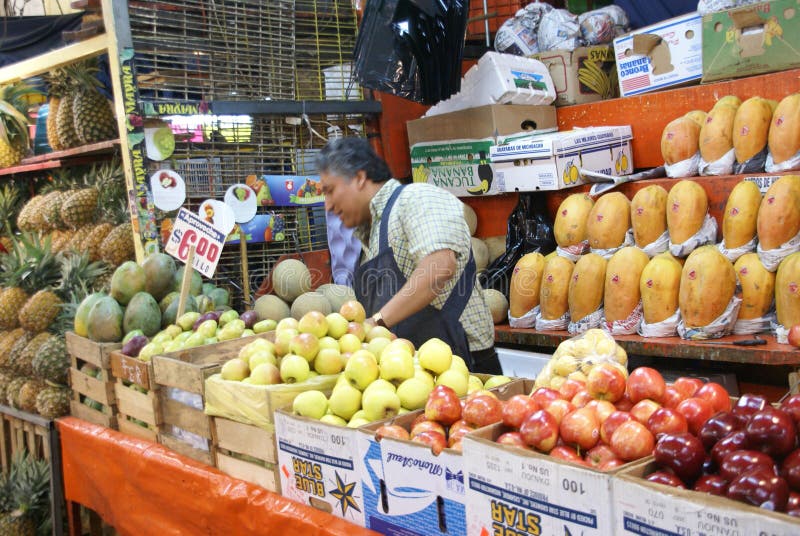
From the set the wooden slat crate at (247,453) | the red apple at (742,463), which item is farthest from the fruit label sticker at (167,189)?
the red apple at (742,463)

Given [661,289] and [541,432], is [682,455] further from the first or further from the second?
[661,289]

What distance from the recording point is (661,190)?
3.90 m

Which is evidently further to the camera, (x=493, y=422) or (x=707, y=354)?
(x=707, y=354)

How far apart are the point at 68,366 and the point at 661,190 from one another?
3293mm

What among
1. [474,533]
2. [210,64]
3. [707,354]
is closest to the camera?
[474,533]

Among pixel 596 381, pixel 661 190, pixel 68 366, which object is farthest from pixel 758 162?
pixel 68 366

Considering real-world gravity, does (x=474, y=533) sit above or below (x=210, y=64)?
below

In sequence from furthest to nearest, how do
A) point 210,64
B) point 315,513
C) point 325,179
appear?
1. point 210,64
2. point 325,179
3. point 315,513

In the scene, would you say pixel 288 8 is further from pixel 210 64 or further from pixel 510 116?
pixel 510 116

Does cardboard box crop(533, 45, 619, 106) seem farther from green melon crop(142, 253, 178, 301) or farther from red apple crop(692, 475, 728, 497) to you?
red apple crop(692, 475, 728, 497)

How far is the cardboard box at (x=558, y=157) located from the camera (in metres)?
4.30

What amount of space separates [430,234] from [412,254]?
0.40 ft

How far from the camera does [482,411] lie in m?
1.82

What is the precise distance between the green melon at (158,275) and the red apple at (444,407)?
2148 mm
